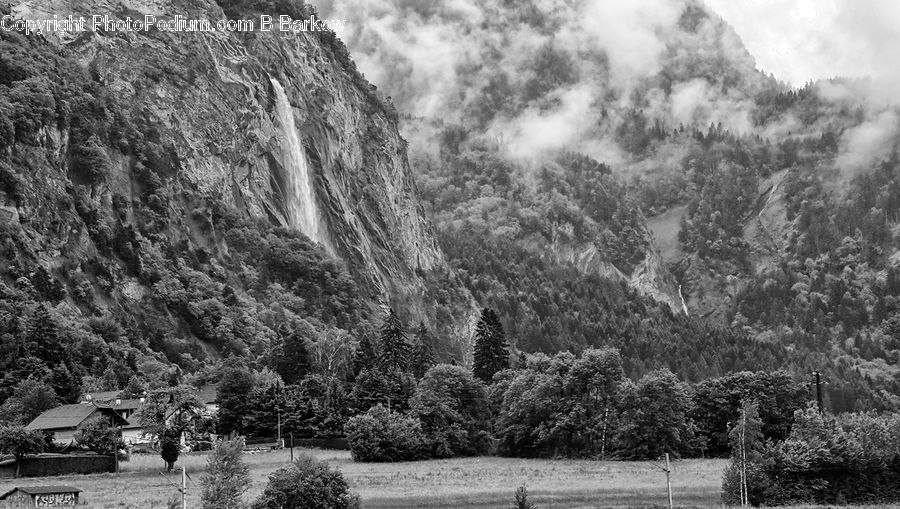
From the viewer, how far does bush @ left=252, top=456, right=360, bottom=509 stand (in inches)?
2638

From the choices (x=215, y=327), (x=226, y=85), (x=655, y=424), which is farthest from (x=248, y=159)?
(x=655, y=424)

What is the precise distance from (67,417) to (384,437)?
26378 mm

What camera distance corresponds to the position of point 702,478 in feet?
305

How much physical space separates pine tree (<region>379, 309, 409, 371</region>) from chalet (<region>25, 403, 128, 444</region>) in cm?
3929

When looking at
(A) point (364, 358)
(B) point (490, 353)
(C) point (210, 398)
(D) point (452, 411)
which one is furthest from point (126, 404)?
(B) point (490, 353)

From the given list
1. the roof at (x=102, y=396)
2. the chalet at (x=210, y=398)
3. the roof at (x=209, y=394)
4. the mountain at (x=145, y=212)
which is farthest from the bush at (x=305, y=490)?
the mountain at (x=145, y=212)

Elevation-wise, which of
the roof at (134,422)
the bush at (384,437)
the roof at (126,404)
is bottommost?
the bush at (384,437)

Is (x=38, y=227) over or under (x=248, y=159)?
under

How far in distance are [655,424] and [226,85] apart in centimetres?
10893

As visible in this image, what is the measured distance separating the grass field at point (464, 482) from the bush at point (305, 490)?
796cm

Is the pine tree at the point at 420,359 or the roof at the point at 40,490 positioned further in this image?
the pine tree at the point at 420,359

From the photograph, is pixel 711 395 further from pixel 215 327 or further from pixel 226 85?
pixel 226 85

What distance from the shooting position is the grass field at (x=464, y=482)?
78438 millimetres

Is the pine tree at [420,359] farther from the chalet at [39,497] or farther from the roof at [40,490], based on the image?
the chalet at [39,497]
